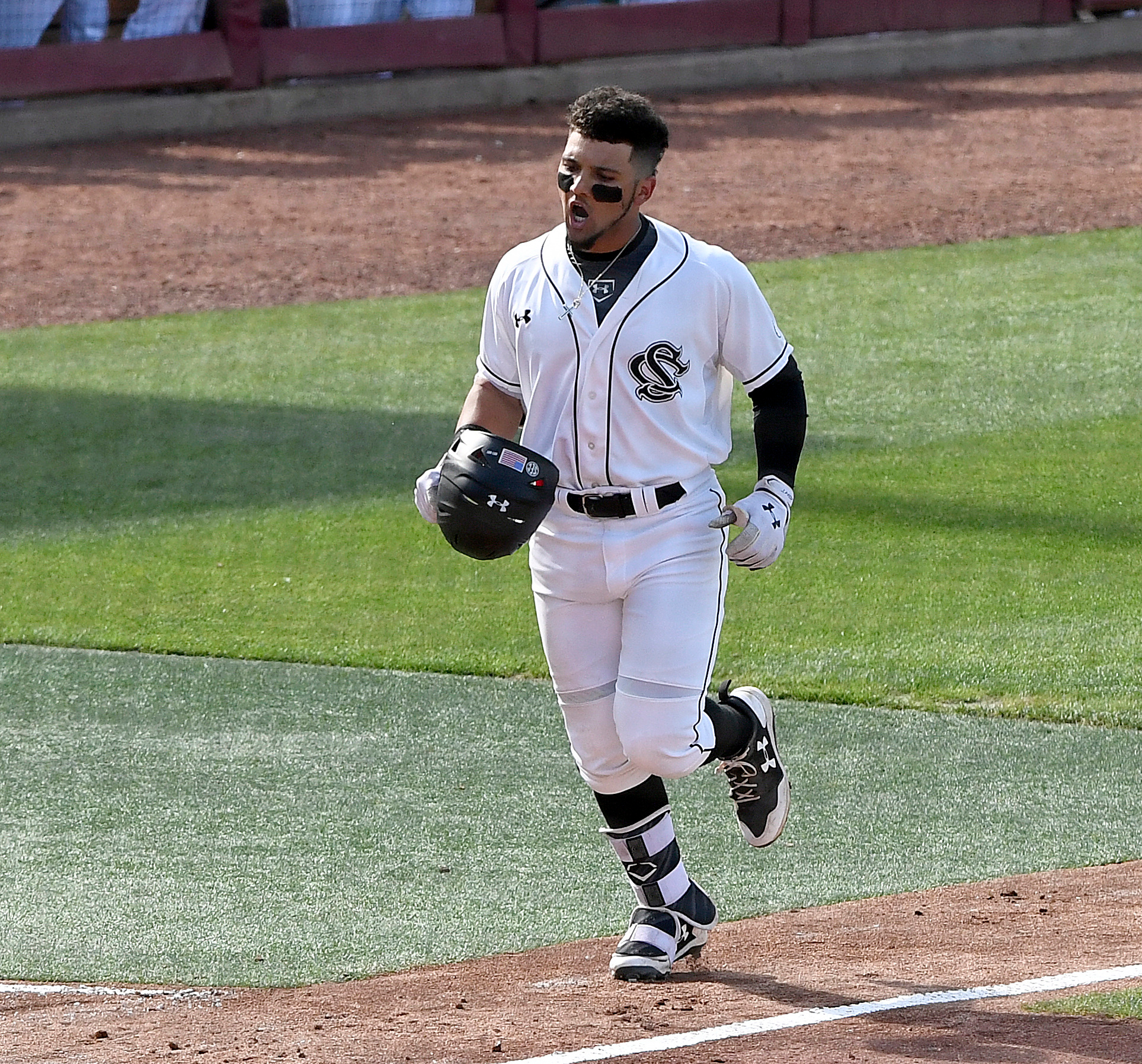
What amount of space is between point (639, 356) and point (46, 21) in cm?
1460

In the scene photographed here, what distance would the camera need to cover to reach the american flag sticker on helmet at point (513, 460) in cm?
387

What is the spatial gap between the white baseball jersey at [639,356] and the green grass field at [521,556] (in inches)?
95.7

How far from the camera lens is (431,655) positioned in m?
6.66

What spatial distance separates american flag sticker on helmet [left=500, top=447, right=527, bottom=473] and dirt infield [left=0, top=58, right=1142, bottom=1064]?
3.67ft

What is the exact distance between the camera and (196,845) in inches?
198

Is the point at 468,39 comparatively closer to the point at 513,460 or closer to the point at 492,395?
the point at 492,395

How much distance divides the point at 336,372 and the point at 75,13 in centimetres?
811

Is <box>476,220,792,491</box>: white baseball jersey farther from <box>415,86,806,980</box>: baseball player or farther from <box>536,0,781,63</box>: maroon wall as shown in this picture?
<box>536,0,781,63</box>: maroon wall

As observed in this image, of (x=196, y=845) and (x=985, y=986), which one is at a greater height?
(x=985, y=986)

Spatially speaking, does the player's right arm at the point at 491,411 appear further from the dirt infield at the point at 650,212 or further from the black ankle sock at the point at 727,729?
the dirt infield at the point at 650,212

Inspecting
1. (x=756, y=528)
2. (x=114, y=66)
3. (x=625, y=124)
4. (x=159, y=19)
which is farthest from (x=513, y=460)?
(x=159, y=19)

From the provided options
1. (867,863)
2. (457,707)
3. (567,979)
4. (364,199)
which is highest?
(567,979)

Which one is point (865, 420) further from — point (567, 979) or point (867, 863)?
point (567, 979)

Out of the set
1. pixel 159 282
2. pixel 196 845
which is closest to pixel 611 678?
pixel 196 845
